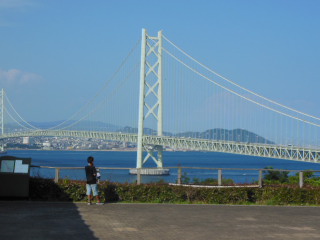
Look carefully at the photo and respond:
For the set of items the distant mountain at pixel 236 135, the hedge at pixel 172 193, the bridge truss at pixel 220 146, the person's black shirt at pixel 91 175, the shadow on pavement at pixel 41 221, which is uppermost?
the distant mountain at pixel 236 135

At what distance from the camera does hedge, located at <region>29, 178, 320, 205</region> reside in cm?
1667

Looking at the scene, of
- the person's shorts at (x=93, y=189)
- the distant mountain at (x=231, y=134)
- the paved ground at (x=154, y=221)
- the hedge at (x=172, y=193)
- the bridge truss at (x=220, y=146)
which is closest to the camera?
the paved ground at (x=154, y=221)

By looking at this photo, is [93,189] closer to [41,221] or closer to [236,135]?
[41,221]

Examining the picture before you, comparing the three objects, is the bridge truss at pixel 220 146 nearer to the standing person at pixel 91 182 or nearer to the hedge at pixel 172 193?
the hedge at pixel 172 193

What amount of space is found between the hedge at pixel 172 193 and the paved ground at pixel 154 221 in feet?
2.32

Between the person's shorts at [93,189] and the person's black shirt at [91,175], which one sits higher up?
the person's black shirt at [91,175]

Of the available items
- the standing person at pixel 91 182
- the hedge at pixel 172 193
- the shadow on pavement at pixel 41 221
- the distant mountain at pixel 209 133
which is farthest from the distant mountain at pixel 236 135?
the shadow on pavement at pixel 41 221

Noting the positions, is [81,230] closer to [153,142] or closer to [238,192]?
[238,192]

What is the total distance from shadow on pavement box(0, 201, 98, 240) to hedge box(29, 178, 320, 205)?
69 centimetres

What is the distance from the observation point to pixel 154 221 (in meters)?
13.1

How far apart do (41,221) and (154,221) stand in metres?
2.36

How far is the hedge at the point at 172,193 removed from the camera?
54.7ft

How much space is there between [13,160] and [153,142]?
5575cm

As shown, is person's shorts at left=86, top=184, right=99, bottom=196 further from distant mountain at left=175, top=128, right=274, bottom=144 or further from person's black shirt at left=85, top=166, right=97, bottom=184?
distant mountain at left=175, top=128, right=274, bottom=144
